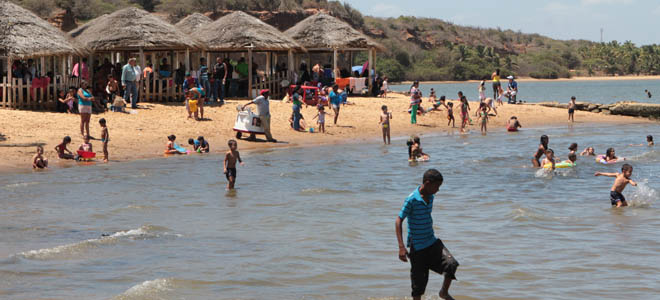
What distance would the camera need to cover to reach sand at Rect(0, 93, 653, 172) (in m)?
19.7

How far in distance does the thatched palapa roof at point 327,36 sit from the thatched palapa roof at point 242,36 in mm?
1716

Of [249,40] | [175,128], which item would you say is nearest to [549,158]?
[175,128]

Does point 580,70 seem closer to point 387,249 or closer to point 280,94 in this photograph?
point 280,94

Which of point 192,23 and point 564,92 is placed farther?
point 564,92

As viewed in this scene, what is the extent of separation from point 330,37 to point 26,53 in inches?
521

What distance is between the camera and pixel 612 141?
1038 inches

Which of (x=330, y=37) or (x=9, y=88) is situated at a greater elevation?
(x=330, y=37)

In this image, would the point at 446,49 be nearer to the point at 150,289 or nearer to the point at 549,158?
the point at 549,158

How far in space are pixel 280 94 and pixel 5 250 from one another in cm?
2133

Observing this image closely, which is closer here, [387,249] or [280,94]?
[387,249]


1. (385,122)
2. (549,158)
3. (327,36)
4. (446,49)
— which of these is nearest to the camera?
(549,158)

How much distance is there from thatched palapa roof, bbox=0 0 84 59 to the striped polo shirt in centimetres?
1797

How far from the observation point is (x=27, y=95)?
2286 centimetres

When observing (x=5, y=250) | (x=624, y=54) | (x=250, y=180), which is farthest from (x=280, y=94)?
(x=624, y=54)
